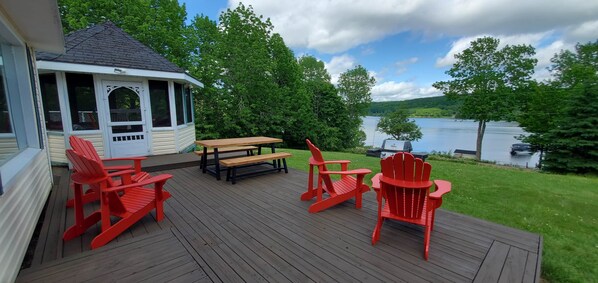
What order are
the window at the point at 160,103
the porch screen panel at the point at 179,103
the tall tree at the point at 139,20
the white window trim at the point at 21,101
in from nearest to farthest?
the white window trim at the point at 21,101 → the window at the point at 160,103 → the porch screen panel at the point at 179,103 → the tall tree at the point at 139,20

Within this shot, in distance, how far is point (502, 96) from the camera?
17078 millimetres

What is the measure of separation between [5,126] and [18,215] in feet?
4.47

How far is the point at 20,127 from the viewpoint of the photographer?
3211 millimetres

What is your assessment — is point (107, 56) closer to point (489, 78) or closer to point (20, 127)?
point (20, 127)

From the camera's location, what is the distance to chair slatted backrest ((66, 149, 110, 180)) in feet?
7.36

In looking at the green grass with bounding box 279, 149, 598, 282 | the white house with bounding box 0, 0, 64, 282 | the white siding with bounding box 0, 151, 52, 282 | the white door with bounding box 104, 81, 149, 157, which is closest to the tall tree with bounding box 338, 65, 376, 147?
the green grass with bounding box 279, 149, 598, 282

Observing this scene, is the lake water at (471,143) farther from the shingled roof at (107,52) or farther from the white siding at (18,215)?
the white siding at (18,215)

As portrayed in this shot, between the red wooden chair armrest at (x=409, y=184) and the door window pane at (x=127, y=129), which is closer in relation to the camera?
the red wooden chair armrest at (x=409, y=184)

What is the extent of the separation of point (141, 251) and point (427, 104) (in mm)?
61944

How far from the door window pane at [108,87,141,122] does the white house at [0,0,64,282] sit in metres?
1.94

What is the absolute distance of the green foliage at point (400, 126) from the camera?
33688mm

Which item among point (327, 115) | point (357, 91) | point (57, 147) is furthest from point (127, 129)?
point (357, 91)

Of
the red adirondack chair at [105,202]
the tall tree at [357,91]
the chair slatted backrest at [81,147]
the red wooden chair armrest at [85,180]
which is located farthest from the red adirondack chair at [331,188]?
the tall tree at [357,91]

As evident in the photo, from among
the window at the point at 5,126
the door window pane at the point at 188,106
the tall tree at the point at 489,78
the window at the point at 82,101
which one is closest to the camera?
the window at the point at 5,126
